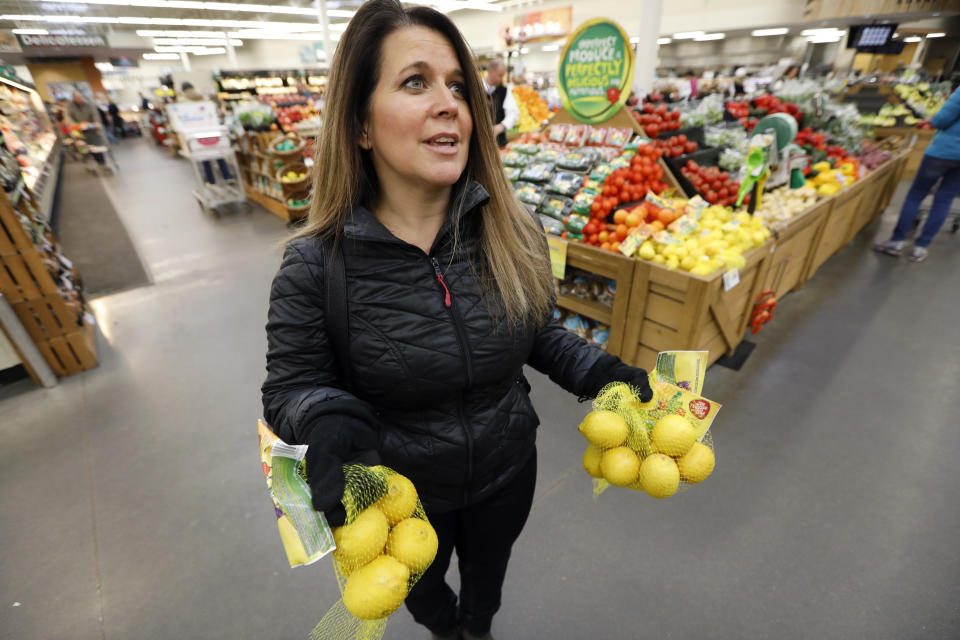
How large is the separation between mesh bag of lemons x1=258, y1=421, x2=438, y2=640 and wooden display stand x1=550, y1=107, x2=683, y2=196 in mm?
3116

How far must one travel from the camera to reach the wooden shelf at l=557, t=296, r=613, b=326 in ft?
9.85

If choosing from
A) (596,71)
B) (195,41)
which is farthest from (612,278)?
(195,41)

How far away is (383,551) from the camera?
837mm

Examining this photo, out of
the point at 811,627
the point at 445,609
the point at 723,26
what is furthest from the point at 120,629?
the point at 723,26

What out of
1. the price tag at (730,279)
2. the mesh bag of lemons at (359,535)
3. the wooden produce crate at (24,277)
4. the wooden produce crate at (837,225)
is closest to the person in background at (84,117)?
the wooden produce crate at (24,277)

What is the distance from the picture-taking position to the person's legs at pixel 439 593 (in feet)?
4.14

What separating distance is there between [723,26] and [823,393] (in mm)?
15759

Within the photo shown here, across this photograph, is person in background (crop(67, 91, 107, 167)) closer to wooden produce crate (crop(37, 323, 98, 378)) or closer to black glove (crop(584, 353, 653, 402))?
wooden produce crate (crop(37, 323, 98, 378))

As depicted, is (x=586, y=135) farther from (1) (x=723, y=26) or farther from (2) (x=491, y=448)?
(1) (x=723, y=26)

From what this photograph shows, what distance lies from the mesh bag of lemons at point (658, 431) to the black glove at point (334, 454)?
Result: 1.71 ft

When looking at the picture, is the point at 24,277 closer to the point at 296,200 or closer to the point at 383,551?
the point at 383,551

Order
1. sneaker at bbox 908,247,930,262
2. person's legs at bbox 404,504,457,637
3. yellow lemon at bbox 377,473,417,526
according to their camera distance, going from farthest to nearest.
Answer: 1. sneaker at bbox 908,247,930,262
2. person's legs at bbox 404,504,457,637
3. yellow lemon at bbox 377,473,417,526

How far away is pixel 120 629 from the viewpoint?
170 centimetres

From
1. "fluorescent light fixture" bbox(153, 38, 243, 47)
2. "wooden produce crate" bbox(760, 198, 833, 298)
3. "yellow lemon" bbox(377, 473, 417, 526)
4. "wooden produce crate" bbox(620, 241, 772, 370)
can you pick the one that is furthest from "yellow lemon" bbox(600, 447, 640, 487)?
"fluorescent light fixture" bbox(153, 38, 243, 47)
